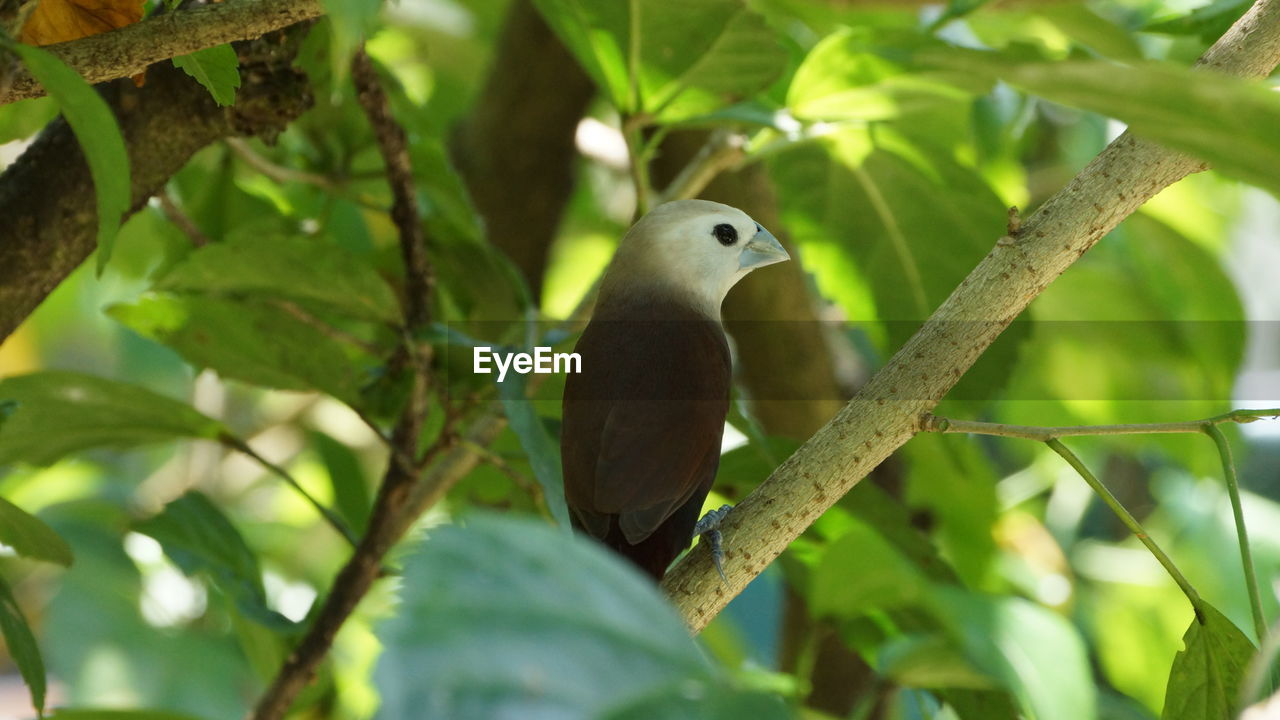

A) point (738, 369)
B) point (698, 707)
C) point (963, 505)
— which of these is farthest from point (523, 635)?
point (738, 369)

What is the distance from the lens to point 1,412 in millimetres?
832

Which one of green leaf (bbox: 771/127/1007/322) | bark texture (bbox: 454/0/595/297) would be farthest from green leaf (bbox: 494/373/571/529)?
bark texture (bbox: 454/0/595/297)

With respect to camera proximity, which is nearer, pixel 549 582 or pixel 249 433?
pixel 549 582

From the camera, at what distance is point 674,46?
1.08 meters

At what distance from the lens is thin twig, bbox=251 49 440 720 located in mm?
1136

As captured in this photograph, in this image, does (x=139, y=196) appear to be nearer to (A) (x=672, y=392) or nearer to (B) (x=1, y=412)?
(B) (x=1, y=412)

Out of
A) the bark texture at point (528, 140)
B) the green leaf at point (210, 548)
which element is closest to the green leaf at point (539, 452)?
the green leaf at point (210, 548)

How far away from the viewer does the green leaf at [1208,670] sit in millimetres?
786

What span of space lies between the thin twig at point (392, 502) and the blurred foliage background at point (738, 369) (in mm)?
35

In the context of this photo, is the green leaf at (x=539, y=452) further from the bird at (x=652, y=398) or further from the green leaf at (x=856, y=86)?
the green leaf at (x=856, y=86)

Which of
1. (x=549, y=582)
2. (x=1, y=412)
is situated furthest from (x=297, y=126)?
(x=549, y=582)

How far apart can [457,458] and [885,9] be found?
1166mm

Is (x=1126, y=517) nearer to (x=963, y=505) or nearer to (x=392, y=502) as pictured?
(x=392, y=502)

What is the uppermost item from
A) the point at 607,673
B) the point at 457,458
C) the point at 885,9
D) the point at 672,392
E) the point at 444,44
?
the point at 885,9
